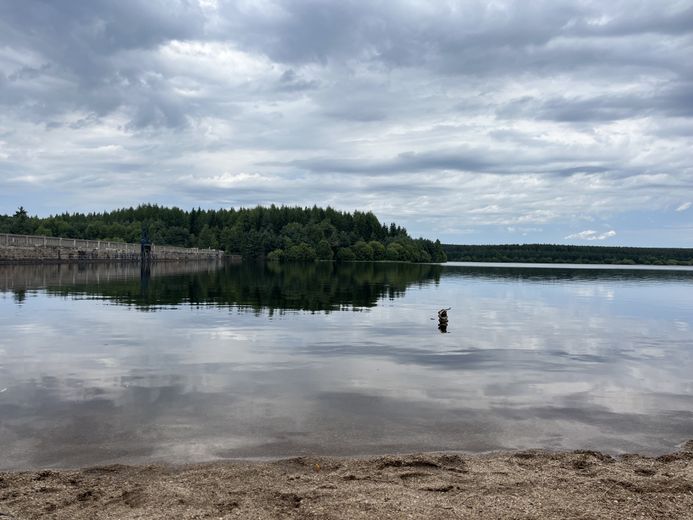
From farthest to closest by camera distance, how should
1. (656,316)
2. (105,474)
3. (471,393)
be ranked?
1. (656,316)
2. (471,393)
3. (105,474)

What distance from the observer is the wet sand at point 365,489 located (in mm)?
9328

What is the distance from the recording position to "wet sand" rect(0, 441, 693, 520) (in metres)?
9.33

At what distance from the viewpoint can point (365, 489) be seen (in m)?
10.3

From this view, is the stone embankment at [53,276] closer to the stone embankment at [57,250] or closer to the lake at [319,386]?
the stone embankment at [57,250]

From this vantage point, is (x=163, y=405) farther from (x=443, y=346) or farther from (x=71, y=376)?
(x=443, y=346)

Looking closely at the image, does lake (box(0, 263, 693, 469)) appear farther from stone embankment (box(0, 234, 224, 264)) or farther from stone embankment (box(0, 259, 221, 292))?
stone embankment (box(0, 234, 224, 264))

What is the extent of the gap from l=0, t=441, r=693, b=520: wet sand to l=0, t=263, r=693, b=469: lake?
1.11 m

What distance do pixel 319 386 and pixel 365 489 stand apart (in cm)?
880

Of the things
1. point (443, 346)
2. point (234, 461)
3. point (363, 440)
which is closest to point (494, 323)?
point (443, 346)

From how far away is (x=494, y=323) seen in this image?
3900 cm

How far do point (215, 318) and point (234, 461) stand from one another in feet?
84.4

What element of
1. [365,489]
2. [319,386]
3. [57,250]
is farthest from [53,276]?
[365,489]

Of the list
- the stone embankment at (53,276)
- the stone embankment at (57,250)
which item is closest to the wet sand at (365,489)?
the stone embankment at (53,276)

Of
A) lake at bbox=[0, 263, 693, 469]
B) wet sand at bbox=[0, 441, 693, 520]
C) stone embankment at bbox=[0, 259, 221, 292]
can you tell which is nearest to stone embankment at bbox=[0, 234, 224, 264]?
stone embankment at bbox=[0, 259, 221, 292]
